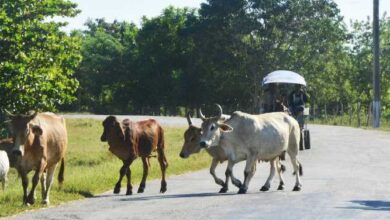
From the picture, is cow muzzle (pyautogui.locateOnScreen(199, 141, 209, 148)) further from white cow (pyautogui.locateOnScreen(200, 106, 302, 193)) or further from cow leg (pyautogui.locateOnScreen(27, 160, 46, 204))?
cow leg (pyautogui.locateOnScreen(27, 160, 46, 204))

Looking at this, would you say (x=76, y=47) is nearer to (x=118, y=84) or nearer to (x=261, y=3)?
(x=261, y=3)

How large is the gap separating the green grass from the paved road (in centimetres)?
52

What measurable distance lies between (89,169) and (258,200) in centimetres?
958

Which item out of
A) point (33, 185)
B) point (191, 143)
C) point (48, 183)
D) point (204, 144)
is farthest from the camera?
point (191, 143)

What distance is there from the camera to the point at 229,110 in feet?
233

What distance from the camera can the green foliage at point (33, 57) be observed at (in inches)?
1093

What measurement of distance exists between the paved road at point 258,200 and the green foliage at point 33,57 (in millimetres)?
8325

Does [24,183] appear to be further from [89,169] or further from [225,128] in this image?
[89,169]

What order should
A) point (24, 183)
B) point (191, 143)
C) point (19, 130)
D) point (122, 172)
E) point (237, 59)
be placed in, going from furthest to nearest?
point (237, 59) → point (191, 143) → point (122, 172) → point (24, 183) → point (19, 130)

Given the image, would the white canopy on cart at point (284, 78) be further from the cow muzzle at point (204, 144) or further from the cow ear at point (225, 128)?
the cow muzzle at point (204, 144)

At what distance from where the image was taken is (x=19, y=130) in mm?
14797

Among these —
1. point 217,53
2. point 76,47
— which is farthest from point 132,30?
point 76,47

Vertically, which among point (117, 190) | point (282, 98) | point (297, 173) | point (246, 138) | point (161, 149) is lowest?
point (117, 190)

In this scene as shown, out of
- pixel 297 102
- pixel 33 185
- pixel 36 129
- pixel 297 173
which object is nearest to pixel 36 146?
pixel 36 129
